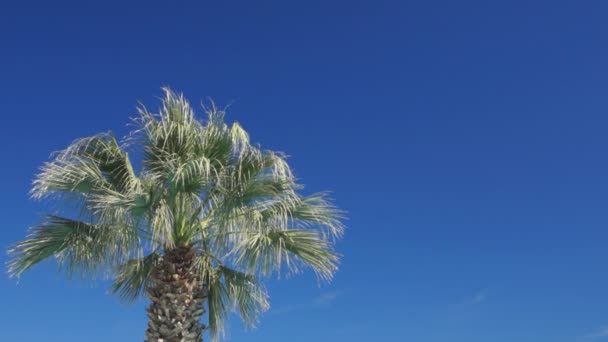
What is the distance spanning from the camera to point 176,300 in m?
11.6

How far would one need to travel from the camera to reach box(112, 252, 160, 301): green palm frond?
41.7 feet

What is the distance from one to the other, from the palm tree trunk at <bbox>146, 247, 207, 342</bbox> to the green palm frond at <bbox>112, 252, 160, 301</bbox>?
73cm

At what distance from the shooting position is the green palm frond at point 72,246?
39.2 ft

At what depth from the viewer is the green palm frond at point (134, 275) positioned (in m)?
12.7

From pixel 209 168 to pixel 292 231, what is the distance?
78.5 inches

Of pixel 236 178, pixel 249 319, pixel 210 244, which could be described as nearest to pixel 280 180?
pixel 236 178

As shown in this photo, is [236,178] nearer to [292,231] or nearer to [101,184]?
[292,231]

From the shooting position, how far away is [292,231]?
12594mm

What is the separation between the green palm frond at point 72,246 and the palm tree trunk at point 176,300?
77cm

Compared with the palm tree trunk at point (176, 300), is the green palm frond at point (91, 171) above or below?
above

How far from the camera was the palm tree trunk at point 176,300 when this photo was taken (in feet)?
37.7

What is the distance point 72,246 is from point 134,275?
49.3 inches

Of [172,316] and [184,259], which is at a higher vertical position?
[184,259]

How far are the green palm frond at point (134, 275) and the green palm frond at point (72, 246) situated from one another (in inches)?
23.8
